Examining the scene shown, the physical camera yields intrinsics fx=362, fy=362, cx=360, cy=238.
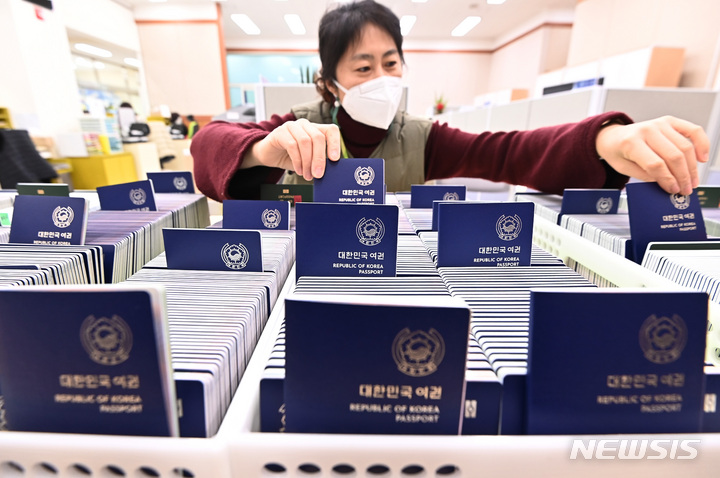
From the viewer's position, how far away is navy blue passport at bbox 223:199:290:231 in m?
0.67

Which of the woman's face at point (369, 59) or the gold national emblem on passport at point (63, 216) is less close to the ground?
the woman's face at point (369, 59)

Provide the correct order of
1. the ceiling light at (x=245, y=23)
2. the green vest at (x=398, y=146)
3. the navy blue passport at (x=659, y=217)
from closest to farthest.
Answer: the navy blue passport at (x=659, y=217) < the green vest at (x=398, y=146) < the ceiling light at (x=245, y=23)

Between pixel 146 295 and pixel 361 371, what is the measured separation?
0.18 meters

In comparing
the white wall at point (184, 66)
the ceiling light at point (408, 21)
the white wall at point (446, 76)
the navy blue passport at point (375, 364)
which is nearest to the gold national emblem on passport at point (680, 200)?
the navy blue passport at point (375, 364)

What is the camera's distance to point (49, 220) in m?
0.61

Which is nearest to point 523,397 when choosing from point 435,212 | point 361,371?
point 361,371

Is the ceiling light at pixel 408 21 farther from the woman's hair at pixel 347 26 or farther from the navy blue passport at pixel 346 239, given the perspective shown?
the navy blue passport at pixel 346 239

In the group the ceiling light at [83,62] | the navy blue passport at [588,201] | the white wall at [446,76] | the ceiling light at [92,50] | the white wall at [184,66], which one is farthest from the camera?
the white wall at [446,76]

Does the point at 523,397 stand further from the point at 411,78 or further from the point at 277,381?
the point at 411,78

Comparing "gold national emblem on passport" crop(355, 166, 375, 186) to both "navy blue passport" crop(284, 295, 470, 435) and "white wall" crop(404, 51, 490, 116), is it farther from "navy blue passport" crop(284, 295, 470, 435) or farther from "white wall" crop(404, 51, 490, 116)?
"white wall" crop(404, 51, 490, 116)

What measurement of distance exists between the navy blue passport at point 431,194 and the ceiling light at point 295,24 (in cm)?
911

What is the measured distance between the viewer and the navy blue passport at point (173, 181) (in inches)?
44.4

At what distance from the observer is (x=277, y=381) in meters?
0.33

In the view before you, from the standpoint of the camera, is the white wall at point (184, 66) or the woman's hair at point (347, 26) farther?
the white wall at point (184, 66)
